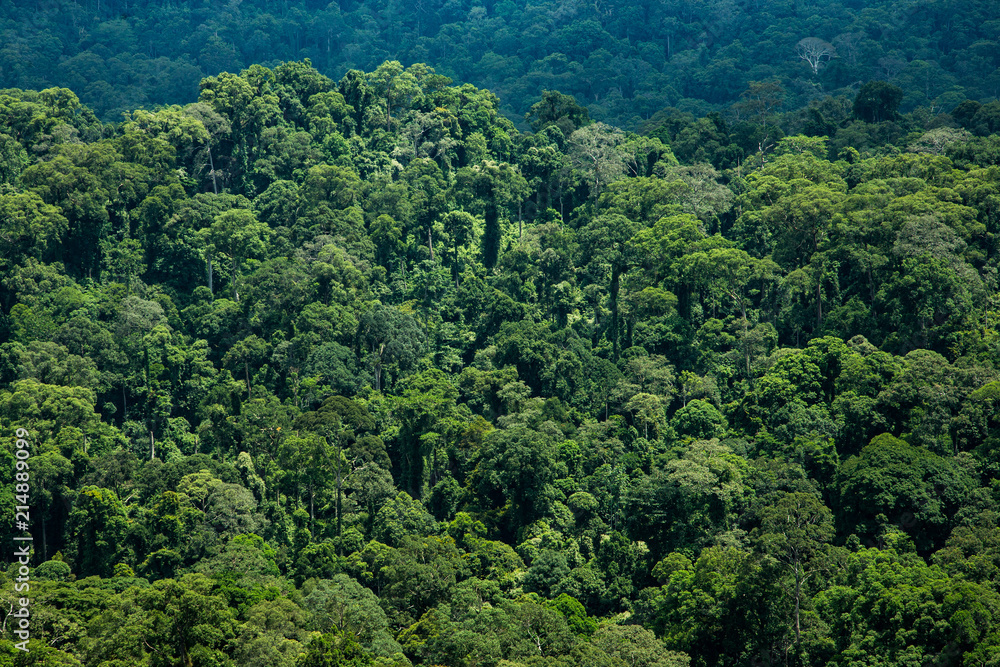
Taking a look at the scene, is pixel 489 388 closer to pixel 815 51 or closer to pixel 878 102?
pixel 878 102

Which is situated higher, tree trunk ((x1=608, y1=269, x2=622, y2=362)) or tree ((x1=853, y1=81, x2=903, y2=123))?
tree ((x1=853, y1=81, x2=903, y2=123))

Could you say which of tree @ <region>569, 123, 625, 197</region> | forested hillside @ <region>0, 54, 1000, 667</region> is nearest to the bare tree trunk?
forested hillside @ <region>0, 54, 1000, 667</region>

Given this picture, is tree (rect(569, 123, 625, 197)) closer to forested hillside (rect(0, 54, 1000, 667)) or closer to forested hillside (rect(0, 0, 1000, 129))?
forested hillside (rect(0, 54, 1000, 667))

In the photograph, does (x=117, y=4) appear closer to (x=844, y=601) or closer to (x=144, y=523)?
(x=144, y=523)

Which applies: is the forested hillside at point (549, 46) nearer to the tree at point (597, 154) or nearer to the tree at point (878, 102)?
the tree at point (878, 102)

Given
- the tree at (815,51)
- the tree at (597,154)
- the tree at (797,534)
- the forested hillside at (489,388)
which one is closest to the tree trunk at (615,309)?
the forested hillside at (489,388)

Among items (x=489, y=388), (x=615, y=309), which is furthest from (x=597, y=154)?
(x=489, y=388)

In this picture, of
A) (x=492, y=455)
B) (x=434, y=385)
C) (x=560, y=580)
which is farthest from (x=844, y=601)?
(x=434, y=385)
